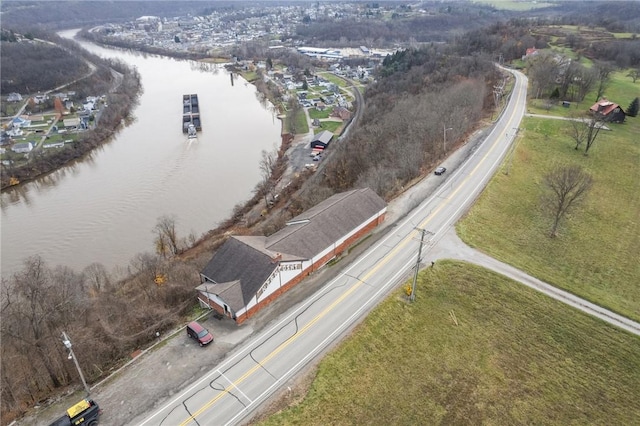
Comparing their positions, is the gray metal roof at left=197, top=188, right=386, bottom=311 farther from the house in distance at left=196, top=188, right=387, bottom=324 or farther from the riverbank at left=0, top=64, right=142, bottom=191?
the riverbank at left=0, top=64, right=142, bottom=191

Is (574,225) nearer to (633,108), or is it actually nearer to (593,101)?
(633,108)

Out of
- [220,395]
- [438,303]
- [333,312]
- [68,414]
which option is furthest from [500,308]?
[68,414]

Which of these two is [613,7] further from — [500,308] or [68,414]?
[68,414]

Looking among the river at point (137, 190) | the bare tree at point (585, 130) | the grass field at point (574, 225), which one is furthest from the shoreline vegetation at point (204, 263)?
the river at point (137, 190)

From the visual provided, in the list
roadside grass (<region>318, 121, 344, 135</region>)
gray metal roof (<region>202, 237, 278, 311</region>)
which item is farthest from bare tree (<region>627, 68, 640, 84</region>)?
gray metal roof (<region>202, 237, 278, 311</region>)

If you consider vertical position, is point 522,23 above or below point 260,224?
above
